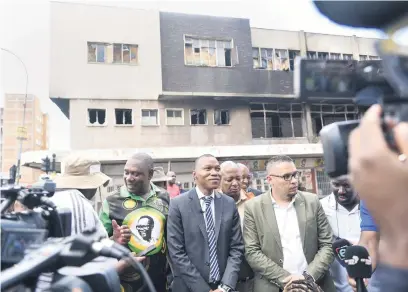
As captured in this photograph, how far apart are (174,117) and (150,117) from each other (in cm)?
105

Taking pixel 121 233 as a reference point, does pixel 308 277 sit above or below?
below

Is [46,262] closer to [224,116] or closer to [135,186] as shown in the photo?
[135,186]

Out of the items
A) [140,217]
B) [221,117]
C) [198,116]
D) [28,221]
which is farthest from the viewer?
[221,117]

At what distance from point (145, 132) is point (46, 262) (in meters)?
16.0

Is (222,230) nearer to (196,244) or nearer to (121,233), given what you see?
(196,244)

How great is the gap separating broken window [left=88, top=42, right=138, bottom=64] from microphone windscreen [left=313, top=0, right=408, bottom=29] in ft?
55.2

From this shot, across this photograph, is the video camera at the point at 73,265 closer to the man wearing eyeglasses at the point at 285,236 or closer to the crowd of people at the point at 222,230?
the crowd of people at the point at 222,230

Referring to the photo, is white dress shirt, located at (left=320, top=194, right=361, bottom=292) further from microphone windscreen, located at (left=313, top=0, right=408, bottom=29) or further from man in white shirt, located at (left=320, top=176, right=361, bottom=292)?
microphone windscreen, located at (left=313, top=0, right=408, bottom=29)

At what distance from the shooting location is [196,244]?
9.78 ft

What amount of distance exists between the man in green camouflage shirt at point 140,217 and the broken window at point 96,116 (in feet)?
45.2

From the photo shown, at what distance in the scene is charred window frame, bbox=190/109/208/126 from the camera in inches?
695

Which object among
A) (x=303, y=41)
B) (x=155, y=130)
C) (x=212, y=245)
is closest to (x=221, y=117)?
(x=155, y=130)

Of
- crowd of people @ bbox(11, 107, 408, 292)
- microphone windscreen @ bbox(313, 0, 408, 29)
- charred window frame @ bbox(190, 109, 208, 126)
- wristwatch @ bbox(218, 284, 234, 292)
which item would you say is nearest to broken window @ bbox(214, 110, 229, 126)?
charred window frame @ bbox(190, 109, 208, 126)

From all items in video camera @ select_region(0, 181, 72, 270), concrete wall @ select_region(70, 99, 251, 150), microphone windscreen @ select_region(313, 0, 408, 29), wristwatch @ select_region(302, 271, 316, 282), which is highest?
concrete wall @ select_region(70, 99, 251, 150)
